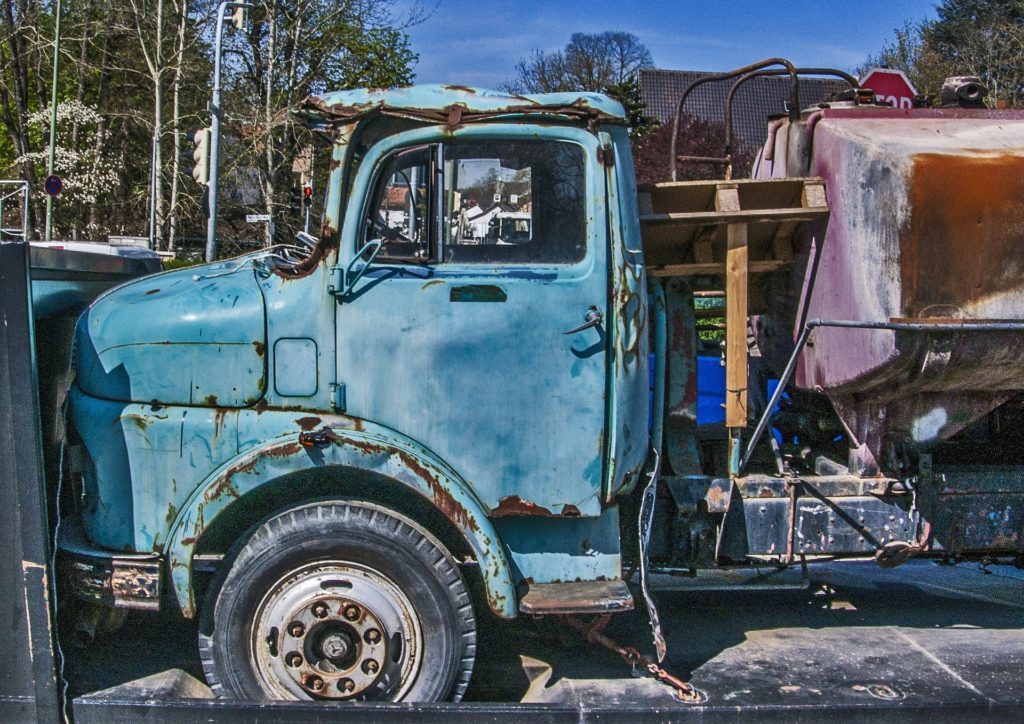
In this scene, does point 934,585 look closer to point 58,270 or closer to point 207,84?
point 58,270

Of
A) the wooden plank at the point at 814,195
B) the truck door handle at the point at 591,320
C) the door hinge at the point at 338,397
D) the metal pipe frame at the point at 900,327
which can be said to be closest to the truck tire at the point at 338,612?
the door hinge at the point at 338,397

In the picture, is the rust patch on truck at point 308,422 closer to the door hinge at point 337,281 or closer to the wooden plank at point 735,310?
the door hinge at point 337,281

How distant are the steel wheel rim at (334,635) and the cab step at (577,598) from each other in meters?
0.45

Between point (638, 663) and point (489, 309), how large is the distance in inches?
60.1

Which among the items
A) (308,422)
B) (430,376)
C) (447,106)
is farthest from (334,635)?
(447,106)

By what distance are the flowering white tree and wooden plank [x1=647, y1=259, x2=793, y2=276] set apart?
91.7 ft

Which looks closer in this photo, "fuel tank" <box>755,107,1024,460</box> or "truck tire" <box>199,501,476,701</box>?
"truck tire" <box>199,501,476,701</box>

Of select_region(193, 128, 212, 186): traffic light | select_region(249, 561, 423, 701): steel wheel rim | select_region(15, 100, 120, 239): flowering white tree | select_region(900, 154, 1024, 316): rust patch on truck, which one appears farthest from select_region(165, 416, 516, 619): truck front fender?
select_region(15, 100, 120, 239): flowering white tree

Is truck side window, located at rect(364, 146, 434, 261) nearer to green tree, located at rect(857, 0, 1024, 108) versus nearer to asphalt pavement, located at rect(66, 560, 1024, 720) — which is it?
asphalt pavement, located at rect(66, 560, 1024, 720)

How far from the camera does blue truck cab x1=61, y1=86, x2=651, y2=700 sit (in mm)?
3918

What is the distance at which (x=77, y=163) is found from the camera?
30094mm

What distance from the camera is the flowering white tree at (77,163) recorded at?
29750 mm

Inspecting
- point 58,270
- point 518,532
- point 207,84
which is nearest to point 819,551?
point 518,532

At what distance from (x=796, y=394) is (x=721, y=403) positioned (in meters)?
0.45
